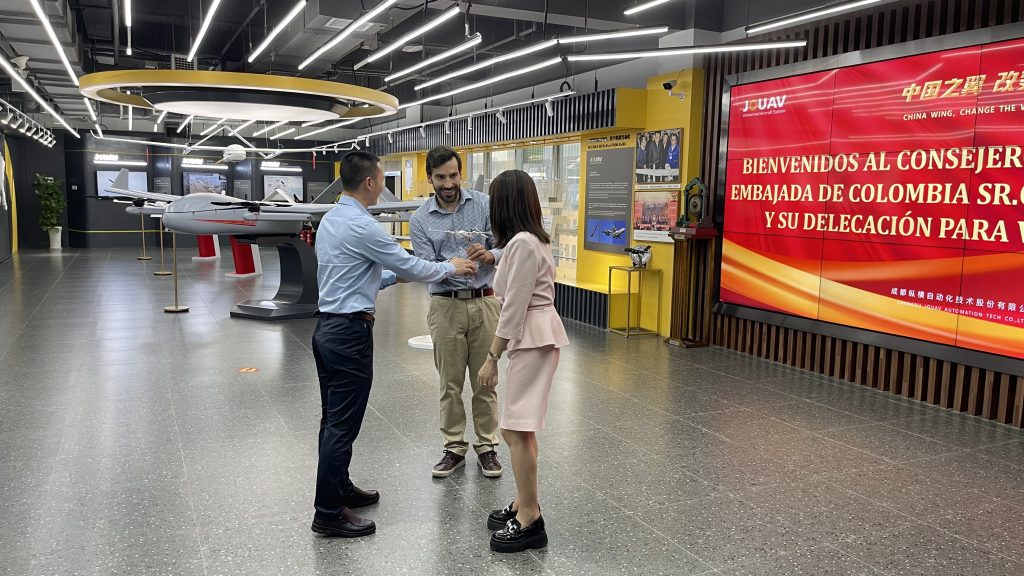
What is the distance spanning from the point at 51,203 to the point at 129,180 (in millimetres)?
2342

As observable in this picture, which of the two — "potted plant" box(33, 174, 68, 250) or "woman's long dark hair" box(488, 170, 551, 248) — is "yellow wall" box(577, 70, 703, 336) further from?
"potted plant" box(33, 174, 68, 250)

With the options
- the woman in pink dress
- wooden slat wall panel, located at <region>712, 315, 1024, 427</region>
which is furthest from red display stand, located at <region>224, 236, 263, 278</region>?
the woman in pink dress

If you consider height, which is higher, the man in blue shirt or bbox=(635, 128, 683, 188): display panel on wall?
bbox=(635, 128, 683, 188): display panel on wall

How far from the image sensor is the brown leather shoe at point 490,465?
13.4 ft


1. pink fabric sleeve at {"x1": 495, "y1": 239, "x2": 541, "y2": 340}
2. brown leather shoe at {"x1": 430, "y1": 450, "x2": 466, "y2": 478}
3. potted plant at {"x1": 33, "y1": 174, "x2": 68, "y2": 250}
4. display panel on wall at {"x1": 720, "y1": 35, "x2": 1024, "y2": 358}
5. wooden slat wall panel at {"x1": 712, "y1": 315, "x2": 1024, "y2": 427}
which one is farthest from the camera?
potted plant at {"x1": 33, "y1": 174, "x2": 68, "y2": 250}

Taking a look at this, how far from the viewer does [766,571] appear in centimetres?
308

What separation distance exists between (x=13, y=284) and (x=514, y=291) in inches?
498

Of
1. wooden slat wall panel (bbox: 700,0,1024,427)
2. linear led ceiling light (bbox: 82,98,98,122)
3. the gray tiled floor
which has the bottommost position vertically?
the gray tiled floor

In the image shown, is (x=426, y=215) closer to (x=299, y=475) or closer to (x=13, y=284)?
(x=299, y=475)

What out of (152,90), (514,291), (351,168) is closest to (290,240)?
(152,90)

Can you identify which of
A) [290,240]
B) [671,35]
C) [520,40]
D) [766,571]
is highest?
[520,40]

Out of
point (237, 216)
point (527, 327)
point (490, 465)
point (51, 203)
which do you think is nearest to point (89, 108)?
point (51, 203)

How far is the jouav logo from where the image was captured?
7.28 meters

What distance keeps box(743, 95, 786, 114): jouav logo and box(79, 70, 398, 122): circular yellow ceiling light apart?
12.1 ft
